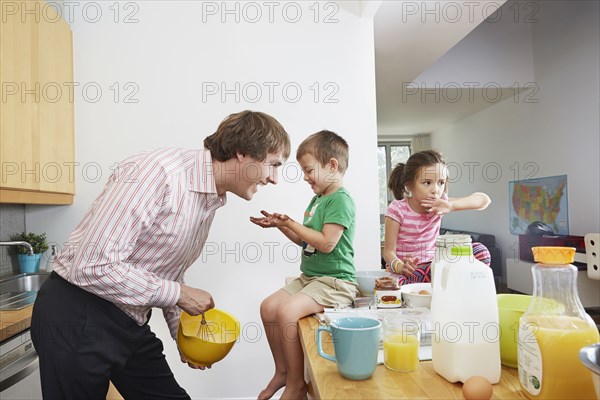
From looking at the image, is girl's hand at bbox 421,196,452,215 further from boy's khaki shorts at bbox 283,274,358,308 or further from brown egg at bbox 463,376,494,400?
brown egg at bbox 463,376,494,400

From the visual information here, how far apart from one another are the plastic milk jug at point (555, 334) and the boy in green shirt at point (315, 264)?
69 centimetres

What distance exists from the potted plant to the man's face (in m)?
1.50

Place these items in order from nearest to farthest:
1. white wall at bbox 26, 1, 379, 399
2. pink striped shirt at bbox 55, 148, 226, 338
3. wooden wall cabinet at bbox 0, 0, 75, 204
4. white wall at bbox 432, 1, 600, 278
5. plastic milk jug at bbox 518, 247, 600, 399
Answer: plastic milk jug at bbox 518, 247, 600, 399 → pink striped shirt at bbox 55, 148, 226, 338 → wooden wall cabinet at bbox 0, 0, 75, 204 → white wall at bbox 26, 1, 379, 399 → white wall at bbox 432, 1, 600, 278

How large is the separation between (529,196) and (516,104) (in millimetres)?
1102

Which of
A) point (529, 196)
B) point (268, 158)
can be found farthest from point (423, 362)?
point (529, 196)

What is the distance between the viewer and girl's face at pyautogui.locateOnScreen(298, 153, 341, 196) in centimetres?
169

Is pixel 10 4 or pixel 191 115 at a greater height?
pixel 10 4

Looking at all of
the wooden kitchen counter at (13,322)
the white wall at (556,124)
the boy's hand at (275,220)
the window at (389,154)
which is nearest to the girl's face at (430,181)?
the boy's hand at (275,220)

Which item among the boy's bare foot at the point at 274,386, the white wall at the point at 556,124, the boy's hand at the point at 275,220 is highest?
the white wall at the point at 556,124

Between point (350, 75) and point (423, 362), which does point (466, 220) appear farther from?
point (423, 362)

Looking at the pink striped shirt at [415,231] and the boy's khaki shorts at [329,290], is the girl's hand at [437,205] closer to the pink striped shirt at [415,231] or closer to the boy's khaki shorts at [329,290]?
the pink striped shirt at [415,231]

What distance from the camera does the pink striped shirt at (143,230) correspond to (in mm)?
1063

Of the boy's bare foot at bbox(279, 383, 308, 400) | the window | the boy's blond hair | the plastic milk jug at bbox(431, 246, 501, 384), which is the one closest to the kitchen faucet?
the boy's blond hair

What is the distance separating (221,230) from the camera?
7.81ft
